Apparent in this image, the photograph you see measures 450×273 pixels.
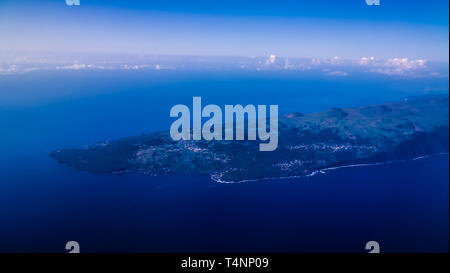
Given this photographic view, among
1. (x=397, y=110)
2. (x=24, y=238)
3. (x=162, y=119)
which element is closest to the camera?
(x=24, y=238)

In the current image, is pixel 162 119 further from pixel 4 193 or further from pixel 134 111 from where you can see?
pixel 4 193

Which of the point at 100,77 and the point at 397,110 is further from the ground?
the point at 100,77

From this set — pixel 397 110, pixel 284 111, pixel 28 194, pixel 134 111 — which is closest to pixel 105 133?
pixel 134 111

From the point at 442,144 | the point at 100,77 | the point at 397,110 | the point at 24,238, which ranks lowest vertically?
the point at 24,238

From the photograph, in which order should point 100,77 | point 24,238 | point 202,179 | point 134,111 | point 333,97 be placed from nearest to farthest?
point 24,238 → point 202,179 → point 134,111 → point 333,97 → point 100,77
